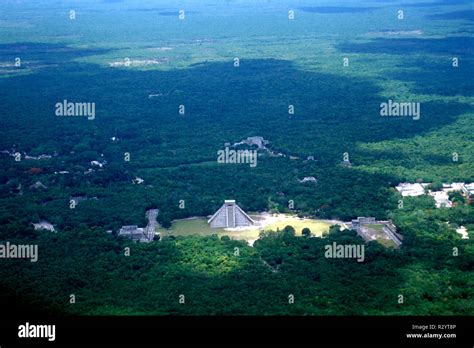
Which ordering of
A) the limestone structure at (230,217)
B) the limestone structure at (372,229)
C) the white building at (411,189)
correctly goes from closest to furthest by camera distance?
the limestone structure at (372,229)
the limestone structure at (230,217)
the white building at (411,189)

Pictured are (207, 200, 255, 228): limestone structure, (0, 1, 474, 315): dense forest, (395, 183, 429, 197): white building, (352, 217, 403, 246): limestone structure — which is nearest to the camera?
(0, 1, 474, 315): dense forest

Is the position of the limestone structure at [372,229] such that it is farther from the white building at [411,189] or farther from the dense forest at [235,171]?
the white building at [411,189]

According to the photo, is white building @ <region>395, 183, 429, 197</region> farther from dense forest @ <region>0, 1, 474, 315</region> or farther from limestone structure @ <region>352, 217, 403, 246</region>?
limestone structure @ <region>352, 217, 403, 246</region>

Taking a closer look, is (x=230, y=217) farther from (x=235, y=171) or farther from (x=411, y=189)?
(x=411, y=189)

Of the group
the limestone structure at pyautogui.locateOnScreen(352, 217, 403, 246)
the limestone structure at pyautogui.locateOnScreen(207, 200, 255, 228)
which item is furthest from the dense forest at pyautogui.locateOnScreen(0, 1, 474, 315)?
the limestone structure at pyautogui.locateOnScreen(207, 200, 255, 228)

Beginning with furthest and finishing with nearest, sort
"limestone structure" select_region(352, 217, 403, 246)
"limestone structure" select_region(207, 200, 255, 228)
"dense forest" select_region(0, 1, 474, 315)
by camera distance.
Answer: "limestone structure" select_region(207, 200, 255, 228), "limestone structure" select_region(352, 217, 403, 246), "dense forest" select_region(0, 1, 474, 315)

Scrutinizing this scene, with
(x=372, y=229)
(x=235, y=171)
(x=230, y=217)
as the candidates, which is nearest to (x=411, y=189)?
(x=372, y=229)

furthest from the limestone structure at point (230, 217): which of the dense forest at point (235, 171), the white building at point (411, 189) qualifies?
the white building at point (411, 189)

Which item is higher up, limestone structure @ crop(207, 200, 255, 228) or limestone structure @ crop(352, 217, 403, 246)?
limestone structure @ crop(207, 200, 255, 228)
